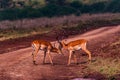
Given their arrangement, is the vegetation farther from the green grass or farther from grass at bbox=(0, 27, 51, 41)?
the green grass

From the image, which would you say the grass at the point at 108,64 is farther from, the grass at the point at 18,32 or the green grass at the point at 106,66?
the grass at the point at 18,32

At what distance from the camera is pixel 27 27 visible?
165 ft

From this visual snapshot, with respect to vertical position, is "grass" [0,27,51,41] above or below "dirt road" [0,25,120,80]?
below

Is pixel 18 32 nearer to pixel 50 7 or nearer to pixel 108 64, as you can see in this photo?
pixel 108 64

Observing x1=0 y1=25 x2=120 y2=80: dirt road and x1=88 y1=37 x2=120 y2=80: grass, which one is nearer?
x1=0 y1=25 x2=120 y2=80: dirt road

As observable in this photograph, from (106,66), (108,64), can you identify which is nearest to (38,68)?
(106,66)

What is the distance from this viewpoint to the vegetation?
77438 mm

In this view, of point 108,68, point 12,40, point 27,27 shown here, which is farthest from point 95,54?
point 27,27

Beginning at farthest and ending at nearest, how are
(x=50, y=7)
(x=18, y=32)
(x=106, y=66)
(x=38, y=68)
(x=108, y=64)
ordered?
(x=50, y=7) < (x=18, y=32) < (x=108, y=64) < (x=106, y=66) < (x=38, y=68)

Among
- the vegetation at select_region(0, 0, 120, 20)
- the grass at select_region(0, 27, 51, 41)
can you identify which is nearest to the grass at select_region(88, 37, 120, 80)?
the grass at select_region(0, 27, 51, 41)

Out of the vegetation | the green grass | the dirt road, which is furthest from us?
the vegetation

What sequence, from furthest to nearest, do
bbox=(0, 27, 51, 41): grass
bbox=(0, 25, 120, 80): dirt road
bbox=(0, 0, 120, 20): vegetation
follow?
1. bbox=(0, 0, 120, 20): vegetation
2. bbox=(0, 27, 51, 41): grass
3. bbox=(0, 25, 120, 80): dirt road

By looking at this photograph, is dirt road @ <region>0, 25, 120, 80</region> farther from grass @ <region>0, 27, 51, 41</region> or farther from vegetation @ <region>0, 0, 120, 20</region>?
vegetation @ <region>0, 0, 120, 20</region>

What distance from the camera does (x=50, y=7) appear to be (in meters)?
85.2
